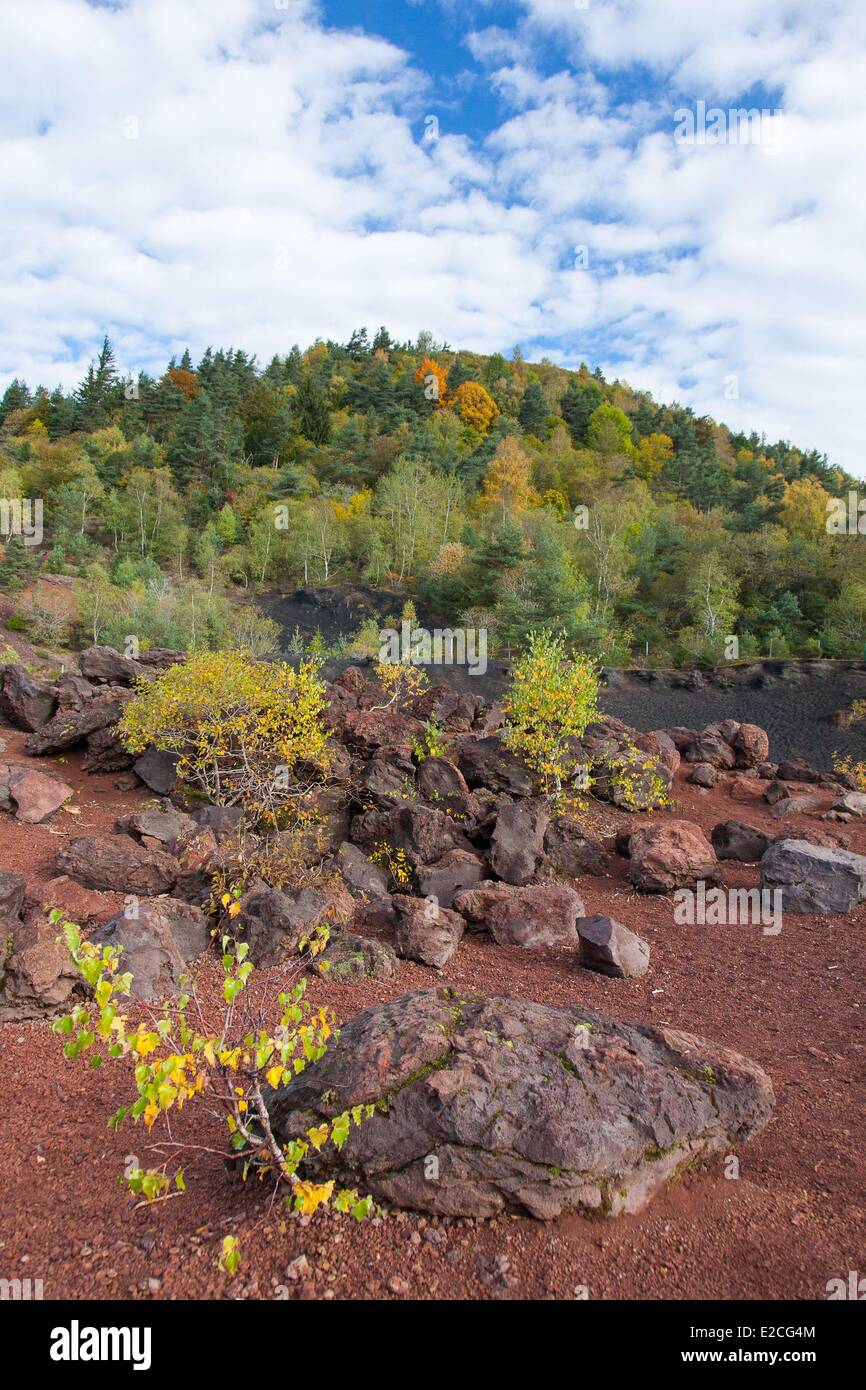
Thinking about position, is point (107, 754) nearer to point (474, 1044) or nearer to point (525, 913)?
point (525, 913)

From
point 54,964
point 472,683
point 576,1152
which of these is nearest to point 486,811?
point 54,964

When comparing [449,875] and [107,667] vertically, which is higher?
[107,667]

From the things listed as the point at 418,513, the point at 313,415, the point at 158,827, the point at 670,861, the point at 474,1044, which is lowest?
the point at 670,861

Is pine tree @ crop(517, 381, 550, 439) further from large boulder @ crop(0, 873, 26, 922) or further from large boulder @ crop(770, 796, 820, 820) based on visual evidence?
large boulder @ crop(0, 873, 26, 922)

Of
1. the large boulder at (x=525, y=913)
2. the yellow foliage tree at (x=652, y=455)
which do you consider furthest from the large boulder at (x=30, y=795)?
the yellow foliage tree at (x=652, y=455)

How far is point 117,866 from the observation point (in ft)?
23.7

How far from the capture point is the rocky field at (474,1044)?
114 inches

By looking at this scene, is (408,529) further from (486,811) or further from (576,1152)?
(576,1152)

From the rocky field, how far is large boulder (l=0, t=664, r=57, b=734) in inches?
49.4

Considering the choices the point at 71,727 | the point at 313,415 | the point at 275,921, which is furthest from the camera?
the point at 313,415

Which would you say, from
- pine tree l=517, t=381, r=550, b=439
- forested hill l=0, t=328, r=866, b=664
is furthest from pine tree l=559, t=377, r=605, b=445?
pine tree l=517, t=381, r=550, b=439

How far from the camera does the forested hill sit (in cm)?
3697

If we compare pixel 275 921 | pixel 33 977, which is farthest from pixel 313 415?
pixel 33 977

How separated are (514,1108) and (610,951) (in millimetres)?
3792
